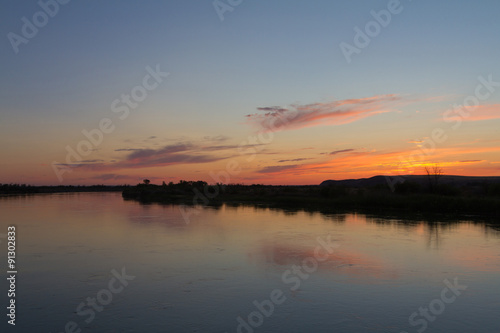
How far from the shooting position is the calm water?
6.64 meters

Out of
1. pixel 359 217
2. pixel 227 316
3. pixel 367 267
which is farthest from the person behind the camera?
pixel 359 217

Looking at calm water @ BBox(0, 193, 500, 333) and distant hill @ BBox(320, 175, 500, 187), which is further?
distant hill @ BBox(320, 175, 500, 187)

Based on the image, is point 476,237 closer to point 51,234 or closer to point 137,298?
point 137,298

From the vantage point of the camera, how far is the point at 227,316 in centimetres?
688

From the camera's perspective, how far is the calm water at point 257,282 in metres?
6.64

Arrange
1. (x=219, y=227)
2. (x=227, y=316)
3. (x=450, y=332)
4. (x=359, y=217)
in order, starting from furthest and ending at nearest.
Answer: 1. (x=359, y=217)
2. (x=219, y=227)
3. (x=227, y=316)
4. (x=450, y=332)

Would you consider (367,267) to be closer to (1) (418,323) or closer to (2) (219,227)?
(1) (418,323)

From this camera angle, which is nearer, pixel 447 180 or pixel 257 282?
pixel 257 282

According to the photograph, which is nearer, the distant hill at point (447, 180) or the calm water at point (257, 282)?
the calm water at point (257, 282)

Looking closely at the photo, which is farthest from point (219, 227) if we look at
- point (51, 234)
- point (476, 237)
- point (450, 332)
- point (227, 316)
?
point (450, 332)

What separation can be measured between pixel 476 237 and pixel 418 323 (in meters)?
10.5

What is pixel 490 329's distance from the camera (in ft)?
20.8

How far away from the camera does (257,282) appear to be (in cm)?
899

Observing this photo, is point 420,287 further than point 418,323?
Yes
